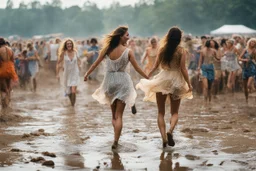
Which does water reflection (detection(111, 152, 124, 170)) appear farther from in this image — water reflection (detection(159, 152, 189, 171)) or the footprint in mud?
water reflection (detection(159, 152, 189, 171))

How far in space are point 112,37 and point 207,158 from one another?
241 cm

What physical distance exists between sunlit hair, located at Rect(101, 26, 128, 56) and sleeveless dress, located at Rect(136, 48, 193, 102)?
0.79 m

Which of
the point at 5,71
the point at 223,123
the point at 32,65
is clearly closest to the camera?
the point at 223,123

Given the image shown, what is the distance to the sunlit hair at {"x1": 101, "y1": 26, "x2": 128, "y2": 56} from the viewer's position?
10.5m

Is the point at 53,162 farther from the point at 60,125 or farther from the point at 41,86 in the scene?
the point at 41,86

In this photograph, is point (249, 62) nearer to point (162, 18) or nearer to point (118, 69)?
point (118, 69)

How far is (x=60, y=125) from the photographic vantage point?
1361 cm

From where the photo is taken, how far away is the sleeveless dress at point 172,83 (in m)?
10.7

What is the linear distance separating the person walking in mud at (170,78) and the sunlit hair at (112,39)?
65cm

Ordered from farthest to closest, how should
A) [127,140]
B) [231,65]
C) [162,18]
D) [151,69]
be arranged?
[162,18] < [231,65] < [151,69] < [127,140]

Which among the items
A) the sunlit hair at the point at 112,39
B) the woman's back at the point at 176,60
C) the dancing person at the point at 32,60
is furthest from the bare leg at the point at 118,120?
the dancing person at the point at 32,60

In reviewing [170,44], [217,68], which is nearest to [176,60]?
[170,44]

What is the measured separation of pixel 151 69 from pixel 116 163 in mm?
2896

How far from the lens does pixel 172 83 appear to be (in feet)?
35.4
